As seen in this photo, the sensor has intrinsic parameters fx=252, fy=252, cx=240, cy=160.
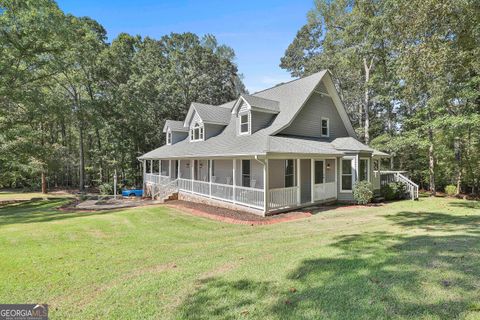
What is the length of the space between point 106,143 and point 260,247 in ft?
93.6

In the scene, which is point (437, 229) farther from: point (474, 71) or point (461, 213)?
point (474, 71)

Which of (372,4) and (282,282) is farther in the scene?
(372,4)

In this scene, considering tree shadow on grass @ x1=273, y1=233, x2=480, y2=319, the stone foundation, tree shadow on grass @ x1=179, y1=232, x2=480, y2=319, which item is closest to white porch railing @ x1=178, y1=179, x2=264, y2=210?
the stone foundation

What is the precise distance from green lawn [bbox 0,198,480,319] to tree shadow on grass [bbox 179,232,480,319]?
2cm

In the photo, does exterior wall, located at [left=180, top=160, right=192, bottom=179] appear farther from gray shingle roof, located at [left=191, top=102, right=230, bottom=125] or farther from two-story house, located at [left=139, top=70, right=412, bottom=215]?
gray shingle roof, located at [left=191, top=102, right=230, bottom=125]

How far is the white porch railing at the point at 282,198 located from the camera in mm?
11534

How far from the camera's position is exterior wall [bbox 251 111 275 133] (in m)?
15.3

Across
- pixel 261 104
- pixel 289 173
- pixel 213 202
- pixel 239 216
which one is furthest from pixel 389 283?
pixel 261 104

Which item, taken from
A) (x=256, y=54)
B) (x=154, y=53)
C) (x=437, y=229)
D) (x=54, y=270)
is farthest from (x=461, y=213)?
(x=154, y=53)

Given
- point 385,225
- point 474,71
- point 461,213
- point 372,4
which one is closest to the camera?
point 385,225

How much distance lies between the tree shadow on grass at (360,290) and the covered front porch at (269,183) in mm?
6295

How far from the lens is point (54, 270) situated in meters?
5.24
